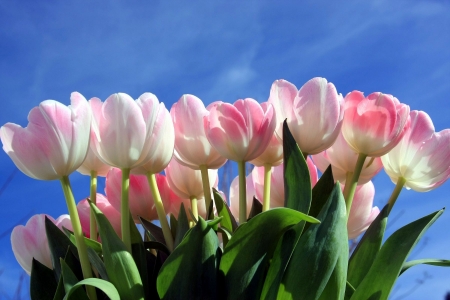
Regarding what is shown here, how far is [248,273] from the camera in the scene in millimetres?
626

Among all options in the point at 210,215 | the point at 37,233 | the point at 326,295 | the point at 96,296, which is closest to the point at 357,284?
the point at 326,295

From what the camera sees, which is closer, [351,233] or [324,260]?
[324,260]

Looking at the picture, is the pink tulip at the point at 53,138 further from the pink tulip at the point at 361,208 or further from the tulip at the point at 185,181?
the pink tulip at the point at 361,208

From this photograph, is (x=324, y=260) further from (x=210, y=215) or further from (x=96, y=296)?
(x=96, y=296)

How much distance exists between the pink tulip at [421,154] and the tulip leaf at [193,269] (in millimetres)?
276

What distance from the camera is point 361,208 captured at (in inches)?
31.7

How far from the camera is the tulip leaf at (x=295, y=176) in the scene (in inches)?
25.3

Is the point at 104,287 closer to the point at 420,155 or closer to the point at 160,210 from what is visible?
the point at 160,210

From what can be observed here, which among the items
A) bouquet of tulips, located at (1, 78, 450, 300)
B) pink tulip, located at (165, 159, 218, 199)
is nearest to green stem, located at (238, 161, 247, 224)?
bouquet of tulips, located at (1, 78, 450, 300)

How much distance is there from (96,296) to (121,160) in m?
0.16

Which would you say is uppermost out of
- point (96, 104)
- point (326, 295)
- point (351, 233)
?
point (96, 104)

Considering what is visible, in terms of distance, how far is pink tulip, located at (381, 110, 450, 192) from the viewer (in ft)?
2.39

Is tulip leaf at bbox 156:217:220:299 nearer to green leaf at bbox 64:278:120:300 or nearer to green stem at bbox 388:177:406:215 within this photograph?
green leaf at bbox 64:278:120:300

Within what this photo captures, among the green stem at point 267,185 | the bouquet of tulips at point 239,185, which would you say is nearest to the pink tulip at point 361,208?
the bouquet of tulips at point 239,185
